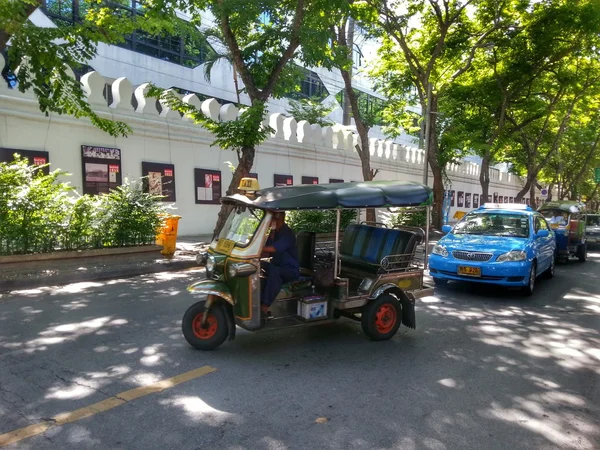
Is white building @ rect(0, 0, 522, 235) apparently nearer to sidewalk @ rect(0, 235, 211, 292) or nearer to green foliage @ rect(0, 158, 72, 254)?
green foliage @ rect(0, 158, 72, 254)

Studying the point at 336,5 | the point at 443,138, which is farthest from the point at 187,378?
the point at 443,138

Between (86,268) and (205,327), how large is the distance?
5.59 metres

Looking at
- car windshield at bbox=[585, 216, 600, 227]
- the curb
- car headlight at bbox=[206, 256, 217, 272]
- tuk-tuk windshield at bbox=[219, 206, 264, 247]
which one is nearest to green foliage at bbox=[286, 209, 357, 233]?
the curb

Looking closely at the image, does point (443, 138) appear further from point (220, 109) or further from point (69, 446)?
point (69, 446)

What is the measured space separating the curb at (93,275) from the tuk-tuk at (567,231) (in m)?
9.94

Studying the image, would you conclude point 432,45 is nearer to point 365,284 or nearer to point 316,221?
point 316,221

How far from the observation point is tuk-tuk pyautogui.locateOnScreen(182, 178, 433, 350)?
5.21 meters

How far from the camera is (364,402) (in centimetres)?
418

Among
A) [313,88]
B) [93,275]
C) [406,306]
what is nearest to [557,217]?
[406,306]

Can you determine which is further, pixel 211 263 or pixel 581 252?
pixel 581 252

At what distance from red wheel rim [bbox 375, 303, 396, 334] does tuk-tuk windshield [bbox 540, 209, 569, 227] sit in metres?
10.0

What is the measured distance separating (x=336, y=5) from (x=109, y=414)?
10.4 m

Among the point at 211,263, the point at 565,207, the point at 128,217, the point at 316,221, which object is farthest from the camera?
→ the point at 565,207

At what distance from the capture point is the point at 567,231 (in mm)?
14047
